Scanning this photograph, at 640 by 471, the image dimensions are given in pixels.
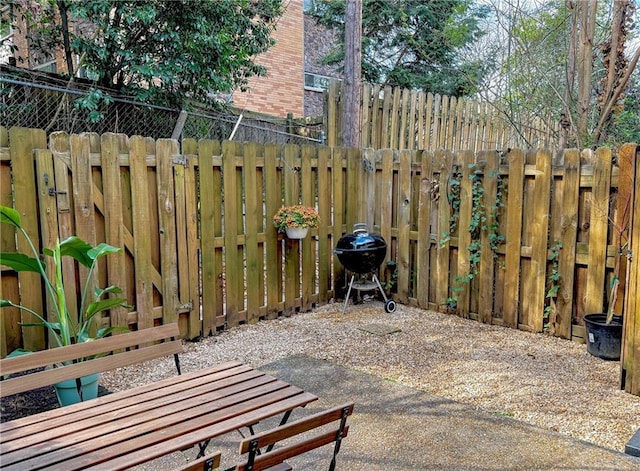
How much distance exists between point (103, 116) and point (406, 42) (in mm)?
8070

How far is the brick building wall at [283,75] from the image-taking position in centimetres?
1361

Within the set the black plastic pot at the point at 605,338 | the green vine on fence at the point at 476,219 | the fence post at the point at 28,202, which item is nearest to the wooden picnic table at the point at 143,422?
the fence post at the point at 28,202

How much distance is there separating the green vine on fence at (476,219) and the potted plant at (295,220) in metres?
1.59

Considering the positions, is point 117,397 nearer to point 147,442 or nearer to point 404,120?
point 147,442

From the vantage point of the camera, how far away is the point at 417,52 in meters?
12.6

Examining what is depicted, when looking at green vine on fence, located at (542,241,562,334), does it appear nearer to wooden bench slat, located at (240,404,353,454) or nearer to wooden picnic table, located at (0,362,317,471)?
wooden picnic table, located at (0,362,317,471)

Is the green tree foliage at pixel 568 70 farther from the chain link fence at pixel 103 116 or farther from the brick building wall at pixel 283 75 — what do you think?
the brick building wall at pixel 283 75

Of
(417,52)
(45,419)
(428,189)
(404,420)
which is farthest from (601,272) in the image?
→ (417,52)

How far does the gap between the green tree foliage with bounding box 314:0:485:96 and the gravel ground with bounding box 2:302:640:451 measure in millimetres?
7869

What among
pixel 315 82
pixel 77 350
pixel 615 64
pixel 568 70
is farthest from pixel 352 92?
pixel 315 82

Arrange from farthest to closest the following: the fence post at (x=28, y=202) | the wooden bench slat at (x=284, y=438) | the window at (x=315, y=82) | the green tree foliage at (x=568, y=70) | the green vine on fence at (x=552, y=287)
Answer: the window at (x=315, y=82) < the green tree foliage at (x=568, y=70) < the green vine on fence at (x=552, y=287) < the fence post at (x=28, y=202) < the wooden bench slat at (x=284, y=438)

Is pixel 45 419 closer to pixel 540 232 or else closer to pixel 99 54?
pixel 540 232

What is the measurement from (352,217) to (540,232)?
2.38 metres

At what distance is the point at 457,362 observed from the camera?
4.52 metres
